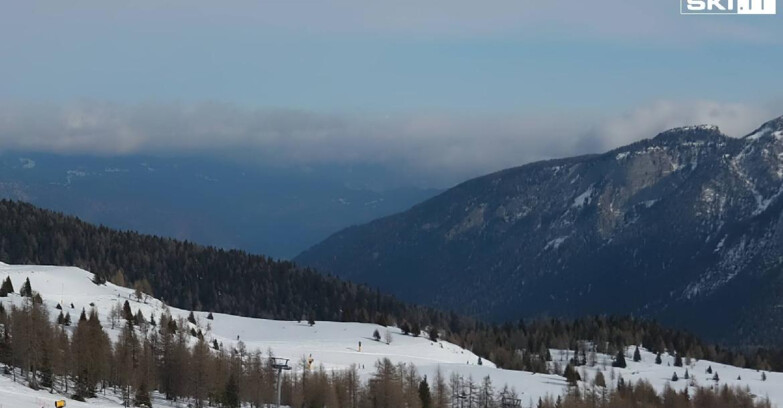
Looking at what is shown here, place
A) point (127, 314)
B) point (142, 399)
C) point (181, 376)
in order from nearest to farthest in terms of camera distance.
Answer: point (142, 399)
point (181, 376)
point (127, 314)

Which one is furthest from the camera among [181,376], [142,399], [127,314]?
[127,314]

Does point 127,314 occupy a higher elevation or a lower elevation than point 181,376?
higher

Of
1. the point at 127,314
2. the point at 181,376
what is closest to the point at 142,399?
the point at 181,376

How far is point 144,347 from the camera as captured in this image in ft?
541

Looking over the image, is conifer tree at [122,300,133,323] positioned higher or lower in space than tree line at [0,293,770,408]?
higher

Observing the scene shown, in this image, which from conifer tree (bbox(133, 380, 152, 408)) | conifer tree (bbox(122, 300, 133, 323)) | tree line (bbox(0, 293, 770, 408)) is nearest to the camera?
conifer tree (bbox(133, 380, 152, 408))

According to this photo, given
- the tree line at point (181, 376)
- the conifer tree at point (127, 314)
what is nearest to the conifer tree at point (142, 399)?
the tree line at point (181, 376)

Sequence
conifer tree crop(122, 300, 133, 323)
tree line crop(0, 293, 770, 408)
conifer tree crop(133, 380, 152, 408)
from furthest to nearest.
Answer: conifer tree crop(122, 300, 133, 323) → tree line crop(0, 293, 770, 408) → conifer tree crop(133, 380, 152, 408)

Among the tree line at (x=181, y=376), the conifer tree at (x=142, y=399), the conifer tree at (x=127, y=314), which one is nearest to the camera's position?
the conifer tree at (x=142, y=399)

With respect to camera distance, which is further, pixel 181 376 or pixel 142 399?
pixel 181 376

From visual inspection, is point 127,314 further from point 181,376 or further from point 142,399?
point 142,399

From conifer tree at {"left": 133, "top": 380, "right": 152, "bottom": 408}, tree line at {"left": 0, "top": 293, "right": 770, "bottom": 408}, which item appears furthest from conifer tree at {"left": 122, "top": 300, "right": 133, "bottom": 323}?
conifer tree at {"left": 133, "top": 380, "right": 152, "bottom": 408}

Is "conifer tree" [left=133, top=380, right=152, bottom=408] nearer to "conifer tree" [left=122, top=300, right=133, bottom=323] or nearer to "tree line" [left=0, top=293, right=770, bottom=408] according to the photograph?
"tree line" [left=0, top=293, right=770, bottom=408]

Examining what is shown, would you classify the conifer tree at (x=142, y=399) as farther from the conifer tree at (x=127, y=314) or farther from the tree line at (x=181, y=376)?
the conifer tree at (x=127, y=314)
